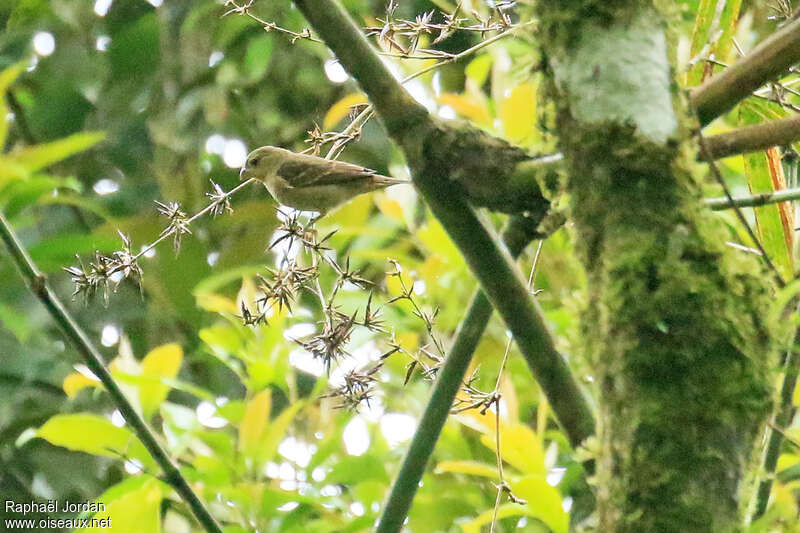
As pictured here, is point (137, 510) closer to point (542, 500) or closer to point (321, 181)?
point (542, 500)

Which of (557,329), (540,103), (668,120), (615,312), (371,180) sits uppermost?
(371,180)

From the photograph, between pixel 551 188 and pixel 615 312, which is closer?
pixel 615 312

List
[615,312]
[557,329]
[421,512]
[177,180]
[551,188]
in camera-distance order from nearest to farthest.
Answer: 1. [615,312]
2. [551,188]
3. [557,329]
4. [421,512]
5. [177,180]

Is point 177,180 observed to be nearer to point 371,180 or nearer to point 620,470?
point 371,180

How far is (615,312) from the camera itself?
1105 mm

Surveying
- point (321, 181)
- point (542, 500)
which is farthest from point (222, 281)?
point (542, 500)

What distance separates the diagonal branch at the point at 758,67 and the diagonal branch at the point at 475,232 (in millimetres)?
324

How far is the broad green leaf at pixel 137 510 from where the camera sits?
217 centimetres

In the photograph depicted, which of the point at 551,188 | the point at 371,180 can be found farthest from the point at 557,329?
the point at 551,188

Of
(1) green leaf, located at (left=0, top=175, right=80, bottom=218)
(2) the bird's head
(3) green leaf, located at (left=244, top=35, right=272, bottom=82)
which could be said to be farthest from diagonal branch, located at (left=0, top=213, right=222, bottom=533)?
(3) green leaf, located at (left=244, top=35, right=272, bottom=82)

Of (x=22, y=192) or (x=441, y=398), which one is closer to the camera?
(x=441, y=398)

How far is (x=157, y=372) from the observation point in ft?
8.23

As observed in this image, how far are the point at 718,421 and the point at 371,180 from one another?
2351 mm

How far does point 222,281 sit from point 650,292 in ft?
7.47
